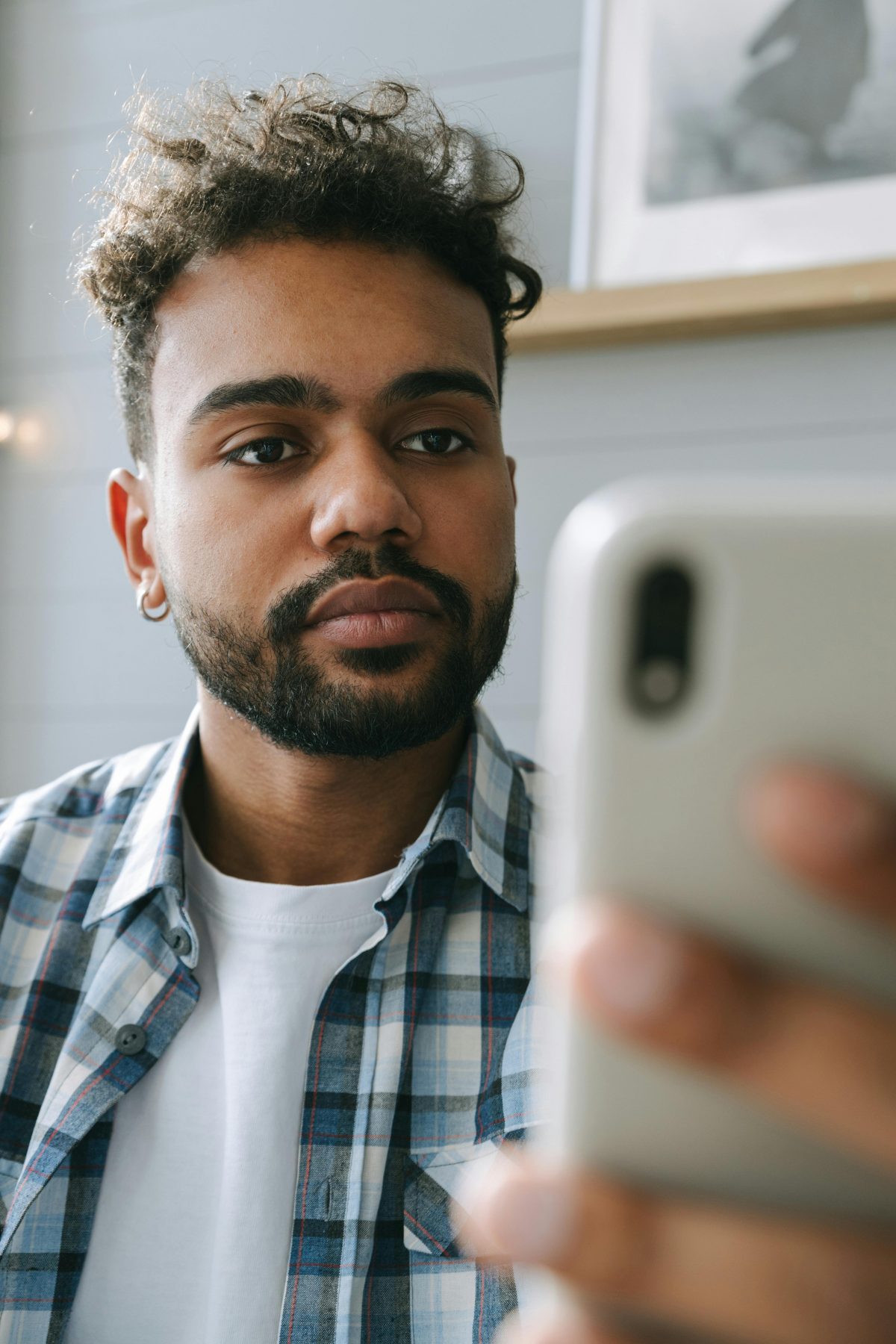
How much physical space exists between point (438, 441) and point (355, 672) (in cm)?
23

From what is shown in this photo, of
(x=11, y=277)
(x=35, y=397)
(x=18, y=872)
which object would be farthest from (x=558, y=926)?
(x=11, y=277)

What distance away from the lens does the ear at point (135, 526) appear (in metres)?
1.17

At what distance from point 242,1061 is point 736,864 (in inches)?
26.7

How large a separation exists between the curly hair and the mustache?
0.98 ft

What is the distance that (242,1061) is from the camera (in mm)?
907

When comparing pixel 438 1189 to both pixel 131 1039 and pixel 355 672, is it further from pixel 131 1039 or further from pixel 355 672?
pixel 355 672

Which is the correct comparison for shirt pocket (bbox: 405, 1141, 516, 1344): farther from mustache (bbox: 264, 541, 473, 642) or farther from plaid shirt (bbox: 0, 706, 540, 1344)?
mustache (bbox: 264, 541, 473, 642)

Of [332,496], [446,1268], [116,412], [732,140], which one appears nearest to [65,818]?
[332,496]

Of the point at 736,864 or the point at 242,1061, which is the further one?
the point at 242,1061

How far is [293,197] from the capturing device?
1.02 metres

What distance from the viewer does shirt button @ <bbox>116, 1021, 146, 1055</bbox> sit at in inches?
35.9

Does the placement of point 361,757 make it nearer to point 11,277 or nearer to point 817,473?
point 817,473

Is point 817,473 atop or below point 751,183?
below

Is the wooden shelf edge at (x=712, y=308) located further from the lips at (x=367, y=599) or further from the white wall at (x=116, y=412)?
the lips at (x=367, y=599)
